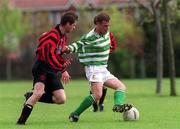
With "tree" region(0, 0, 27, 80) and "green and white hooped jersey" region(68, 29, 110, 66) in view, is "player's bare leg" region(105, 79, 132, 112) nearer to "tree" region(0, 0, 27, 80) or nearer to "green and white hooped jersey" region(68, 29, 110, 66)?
"green and white hooped jersey" region(68, 29, 110, 66)

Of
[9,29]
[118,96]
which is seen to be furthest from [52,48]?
[9,29]

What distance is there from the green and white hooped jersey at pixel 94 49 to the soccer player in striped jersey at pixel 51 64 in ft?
2.39

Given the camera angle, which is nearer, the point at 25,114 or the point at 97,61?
the point at 25,114

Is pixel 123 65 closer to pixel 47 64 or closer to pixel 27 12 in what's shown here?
pixel 27 12

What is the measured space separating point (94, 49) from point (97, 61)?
0.26m

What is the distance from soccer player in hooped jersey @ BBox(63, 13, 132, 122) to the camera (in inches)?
591

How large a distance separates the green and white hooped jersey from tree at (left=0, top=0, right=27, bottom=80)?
56.1m

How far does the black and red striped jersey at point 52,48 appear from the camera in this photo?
14.2 m

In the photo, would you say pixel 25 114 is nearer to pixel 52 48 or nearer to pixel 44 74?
pixel 44 74

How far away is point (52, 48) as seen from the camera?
14172 millimetres

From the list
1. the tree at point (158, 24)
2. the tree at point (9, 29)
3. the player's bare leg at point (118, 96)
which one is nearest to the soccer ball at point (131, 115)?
the player's bare leg at point (118, 96)

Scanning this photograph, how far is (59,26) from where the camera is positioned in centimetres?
1461

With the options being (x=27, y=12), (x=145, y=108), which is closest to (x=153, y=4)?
(x=145, y=108)

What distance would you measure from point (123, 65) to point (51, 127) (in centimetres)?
5648
